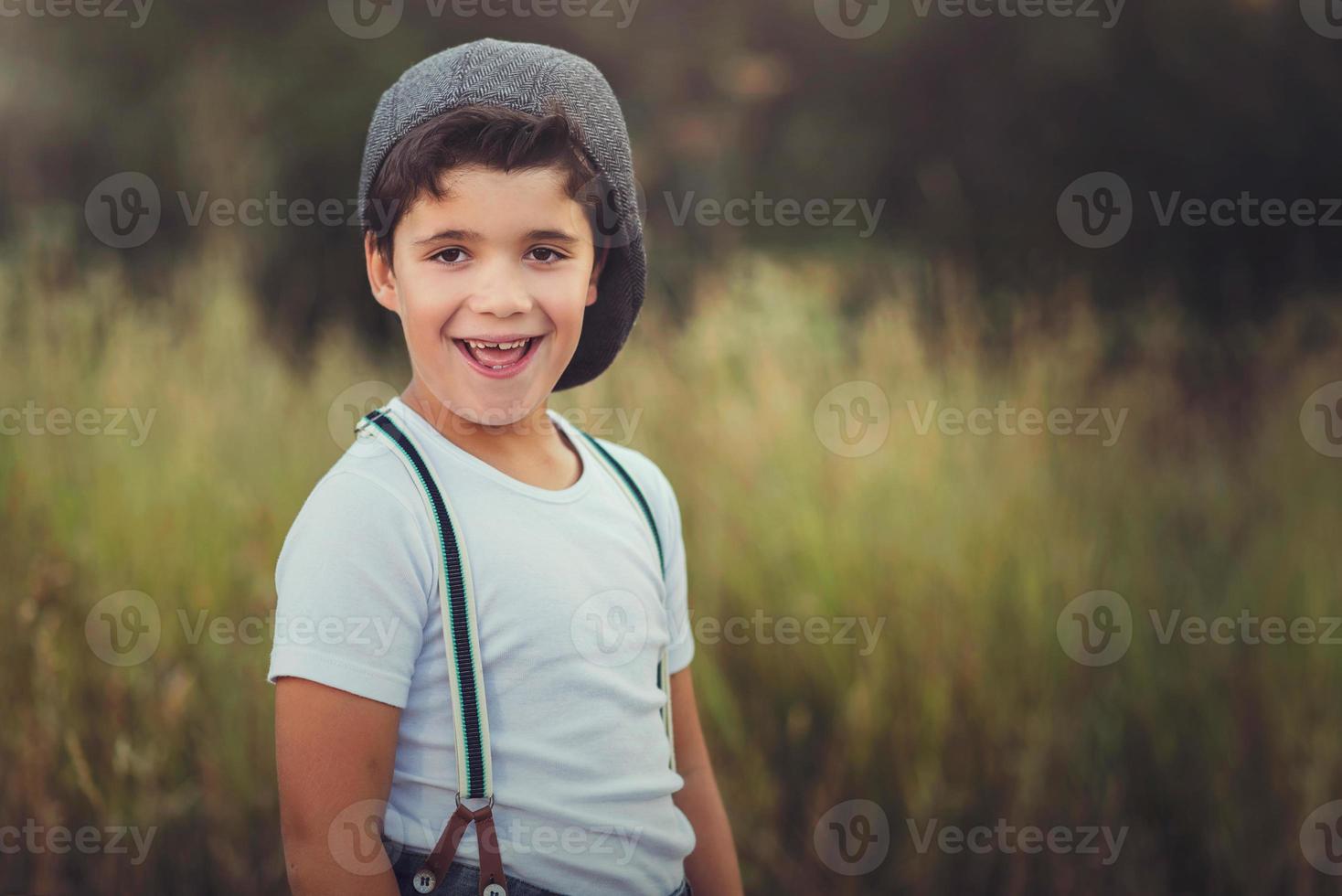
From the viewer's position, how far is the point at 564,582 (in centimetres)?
143

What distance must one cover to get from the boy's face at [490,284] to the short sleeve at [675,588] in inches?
14.1

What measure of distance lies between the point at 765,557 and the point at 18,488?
2020 millimetres

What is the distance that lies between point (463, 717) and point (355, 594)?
206 millimetres

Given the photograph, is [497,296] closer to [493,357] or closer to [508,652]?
[493,357]

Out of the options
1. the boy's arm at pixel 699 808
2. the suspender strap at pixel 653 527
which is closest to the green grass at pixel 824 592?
the boy's arm at pixel 699 808

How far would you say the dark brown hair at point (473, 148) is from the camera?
1.41 meters

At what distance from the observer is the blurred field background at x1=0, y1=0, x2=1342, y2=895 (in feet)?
8.37

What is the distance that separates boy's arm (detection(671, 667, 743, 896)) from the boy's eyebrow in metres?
0.74

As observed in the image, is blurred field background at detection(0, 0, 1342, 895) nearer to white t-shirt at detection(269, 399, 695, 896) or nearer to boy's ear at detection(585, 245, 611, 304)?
white t-shirt at detection(269, 399, 695, 896)

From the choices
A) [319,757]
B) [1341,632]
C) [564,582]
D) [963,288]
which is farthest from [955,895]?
[963,288]

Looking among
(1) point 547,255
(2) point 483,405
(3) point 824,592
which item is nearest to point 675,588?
(2) point 483,405

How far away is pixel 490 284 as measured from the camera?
1.41 m

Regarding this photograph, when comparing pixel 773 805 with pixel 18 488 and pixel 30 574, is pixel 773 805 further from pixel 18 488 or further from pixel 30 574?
pixel 18 488

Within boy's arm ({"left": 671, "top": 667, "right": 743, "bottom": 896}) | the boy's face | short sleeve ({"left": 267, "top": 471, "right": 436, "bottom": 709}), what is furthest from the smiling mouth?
boy's arm ({"left": 671, "top": 667, "right": 743, "bottom": 896})
